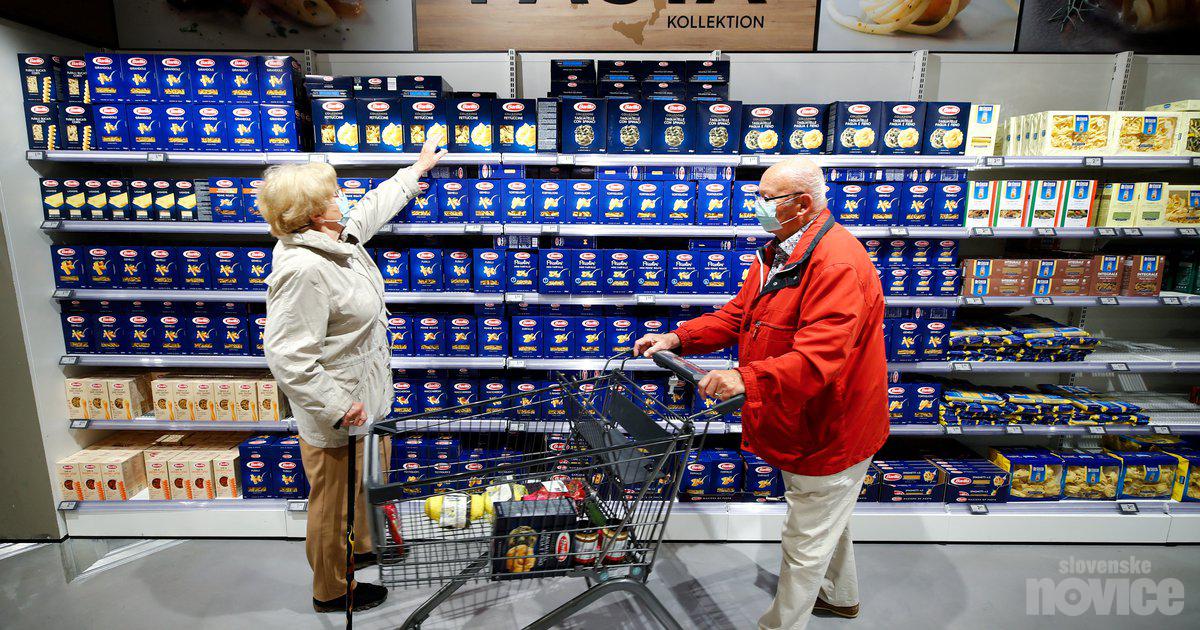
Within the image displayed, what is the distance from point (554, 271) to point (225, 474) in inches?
85.3

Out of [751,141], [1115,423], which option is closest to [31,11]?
[751,141]

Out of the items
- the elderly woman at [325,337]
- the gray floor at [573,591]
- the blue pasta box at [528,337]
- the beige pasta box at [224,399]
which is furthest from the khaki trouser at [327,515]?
the beige pasta box at [224,399]

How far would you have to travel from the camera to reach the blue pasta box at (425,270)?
10.2ft

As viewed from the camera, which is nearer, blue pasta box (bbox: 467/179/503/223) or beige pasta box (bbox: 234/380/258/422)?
blue pasta box (bbox: 467/179/503/223)

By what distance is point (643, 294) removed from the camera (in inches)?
123

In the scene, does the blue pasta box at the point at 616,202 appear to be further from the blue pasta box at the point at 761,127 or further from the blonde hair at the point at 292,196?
the blonde hair at the point at 292,196

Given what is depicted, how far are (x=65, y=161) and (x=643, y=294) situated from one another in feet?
10.5

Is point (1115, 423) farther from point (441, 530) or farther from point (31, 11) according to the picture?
point (31, 11)

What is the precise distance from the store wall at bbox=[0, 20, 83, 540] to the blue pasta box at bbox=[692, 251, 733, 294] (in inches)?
134

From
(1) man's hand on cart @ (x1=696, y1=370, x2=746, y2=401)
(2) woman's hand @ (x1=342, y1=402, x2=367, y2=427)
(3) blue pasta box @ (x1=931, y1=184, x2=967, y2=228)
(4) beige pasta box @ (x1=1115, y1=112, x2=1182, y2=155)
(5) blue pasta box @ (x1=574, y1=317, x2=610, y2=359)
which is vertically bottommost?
(2) woman's hand @ (x1=342, y1=402, x2=367, y2=427)

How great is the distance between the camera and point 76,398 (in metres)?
3.28

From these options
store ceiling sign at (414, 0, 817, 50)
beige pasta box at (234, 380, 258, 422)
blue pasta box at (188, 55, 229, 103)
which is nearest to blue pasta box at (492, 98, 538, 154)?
store ceiling sign at (414, 0, 817, 50)

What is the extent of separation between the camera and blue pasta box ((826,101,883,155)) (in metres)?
3.00

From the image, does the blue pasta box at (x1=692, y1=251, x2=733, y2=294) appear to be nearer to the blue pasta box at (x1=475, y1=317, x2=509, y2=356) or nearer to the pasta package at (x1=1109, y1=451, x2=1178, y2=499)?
the blue pasta box at (x1=475, y1=317, x2=509, y2=356)
